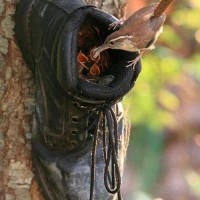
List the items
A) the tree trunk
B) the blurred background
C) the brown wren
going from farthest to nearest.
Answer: the blurred background
the tree trunk
the brown wren

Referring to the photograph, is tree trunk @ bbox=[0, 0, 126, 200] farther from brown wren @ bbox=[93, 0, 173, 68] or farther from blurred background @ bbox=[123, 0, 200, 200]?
blurred background @ bbox=[123, 0, 200, 200]

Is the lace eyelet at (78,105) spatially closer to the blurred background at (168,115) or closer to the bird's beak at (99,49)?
the bird's beak at (99,49)

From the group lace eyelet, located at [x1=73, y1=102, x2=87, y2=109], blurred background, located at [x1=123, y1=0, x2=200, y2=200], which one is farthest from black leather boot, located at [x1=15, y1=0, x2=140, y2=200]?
blurred background, located at [x1=123, y1=0, x2=200, y2=200]

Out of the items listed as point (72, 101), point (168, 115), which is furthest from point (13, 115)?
point (168, 115)

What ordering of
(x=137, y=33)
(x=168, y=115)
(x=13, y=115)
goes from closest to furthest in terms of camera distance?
(x=137, y=33) → (x=13, y=115) → (x=168, y=115)

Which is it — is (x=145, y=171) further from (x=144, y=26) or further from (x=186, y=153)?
(x=144, y=26)

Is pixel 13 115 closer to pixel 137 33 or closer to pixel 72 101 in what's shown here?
pixel 72 101

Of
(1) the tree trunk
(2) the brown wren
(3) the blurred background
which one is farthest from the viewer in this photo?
(3) the blurred background
